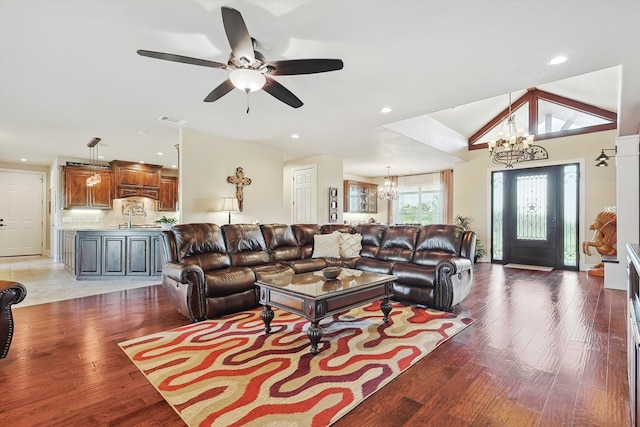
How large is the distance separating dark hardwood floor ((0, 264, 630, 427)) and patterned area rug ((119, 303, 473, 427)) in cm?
11

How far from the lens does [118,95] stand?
12.7 feet

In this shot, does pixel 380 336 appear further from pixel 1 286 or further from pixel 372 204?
pixel 372 204

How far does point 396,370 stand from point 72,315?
3778 millimetres

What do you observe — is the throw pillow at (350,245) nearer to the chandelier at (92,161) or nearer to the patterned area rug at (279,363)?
the patterned area rug at (279,363)

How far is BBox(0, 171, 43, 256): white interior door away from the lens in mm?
8188

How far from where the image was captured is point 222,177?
5.90 m

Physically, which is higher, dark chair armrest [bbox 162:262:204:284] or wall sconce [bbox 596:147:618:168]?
wall sconce [bbox 596:147:618:168]

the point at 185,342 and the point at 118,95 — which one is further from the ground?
the point at 118,95

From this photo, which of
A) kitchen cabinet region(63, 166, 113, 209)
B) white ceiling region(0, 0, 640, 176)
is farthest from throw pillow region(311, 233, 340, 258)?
kitchen cabinet region(63, 166, 113, 209)

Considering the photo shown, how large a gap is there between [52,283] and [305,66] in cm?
585

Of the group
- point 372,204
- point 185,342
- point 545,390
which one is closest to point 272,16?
point 185,342

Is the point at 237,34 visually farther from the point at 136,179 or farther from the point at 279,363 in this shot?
the point at 136,179

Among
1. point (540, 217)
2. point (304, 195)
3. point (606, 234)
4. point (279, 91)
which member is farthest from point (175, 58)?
point (540, 217)

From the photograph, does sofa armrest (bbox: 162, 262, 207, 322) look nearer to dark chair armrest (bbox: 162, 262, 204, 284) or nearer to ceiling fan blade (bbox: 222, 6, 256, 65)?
dark chair armrest (bbox: 162, 262, 204, 284)
